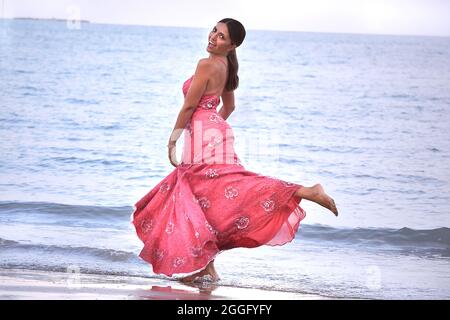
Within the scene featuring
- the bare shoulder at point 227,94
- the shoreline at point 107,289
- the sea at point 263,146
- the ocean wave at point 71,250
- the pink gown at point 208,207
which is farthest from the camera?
the sea at point 263,146

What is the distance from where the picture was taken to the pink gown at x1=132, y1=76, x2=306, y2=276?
3.55 m

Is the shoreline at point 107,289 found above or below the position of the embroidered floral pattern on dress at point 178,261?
below

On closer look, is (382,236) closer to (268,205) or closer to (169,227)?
(268,205)

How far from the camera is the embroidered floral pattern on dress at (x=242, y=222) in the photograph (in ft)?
11.7

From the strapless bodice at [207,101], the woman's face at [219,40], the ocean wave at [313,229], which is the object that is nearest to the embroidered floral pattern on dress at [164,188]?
the strapless bodice at [207,101]

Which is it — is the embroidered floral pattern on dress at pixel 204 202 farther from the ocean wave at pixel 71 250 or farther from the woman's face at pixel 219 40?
the ocean wave at pixel 71 250

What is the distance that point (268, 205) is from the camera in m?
3.56

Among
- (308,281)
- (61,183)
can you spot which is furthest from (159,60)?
(308,281)

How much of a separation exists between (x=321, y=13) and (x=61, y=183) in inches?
174

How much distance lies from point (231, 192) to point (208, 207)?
11 centimetres

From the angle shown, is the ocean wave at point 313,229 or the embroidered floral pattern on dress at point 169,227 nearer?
the embroidered floral pattern on dress at point 169,227

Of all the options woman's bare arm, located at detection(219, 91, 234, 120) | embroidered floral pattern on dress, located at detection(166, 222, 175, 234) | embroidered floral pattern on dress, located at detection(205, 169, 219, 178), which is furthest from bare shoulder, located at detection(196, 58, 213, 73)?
embroidered floral pattern on dress, located at detection(166, 222, 175, 234)

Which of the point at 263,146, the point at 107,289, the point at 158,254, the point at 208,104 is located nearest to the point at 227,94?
the point at 208,104

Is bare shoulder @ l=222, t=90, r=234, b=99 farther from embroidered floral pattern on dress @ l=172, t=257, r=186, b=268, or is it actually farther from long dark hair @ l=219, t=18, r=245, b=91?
embroidered floral pattern on dress @ l=172, t=257, r=186, b=268
